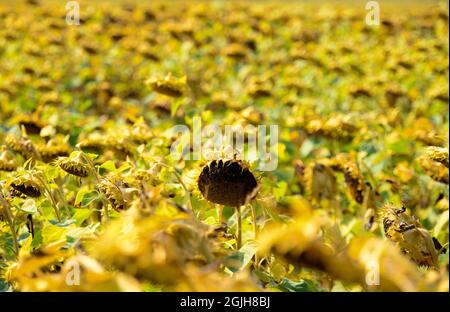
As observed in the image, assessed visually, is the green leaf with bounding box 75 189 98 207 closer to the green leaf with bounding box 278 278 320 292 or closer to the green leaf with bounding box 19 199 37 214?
the green leaf with bounding box 19 199 37 214

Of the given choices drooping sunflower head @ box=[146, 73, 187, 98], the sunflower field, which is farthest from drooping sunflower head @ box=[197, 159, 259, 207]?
drooping sunflower head @ box=[146, 73, 187, 98]

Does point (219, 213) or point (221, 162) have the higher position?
point (221, 162)

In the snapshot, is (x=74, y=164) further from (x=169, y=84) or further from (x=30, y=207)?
(x=169, y=84)

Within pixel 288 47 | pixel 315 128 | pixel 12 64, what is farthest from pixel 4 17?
pixel 315 128

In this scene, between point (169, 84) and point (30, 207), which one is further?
point (169, 84)

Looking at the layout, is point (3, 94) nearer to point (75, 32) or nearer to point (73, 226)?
point (75, 32)

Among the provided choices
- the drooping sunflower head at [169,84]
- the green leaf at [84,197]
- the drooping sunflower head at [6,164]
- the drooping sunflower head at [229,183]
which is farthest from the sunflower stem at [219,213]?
the drooping sunflower head at [169,84]

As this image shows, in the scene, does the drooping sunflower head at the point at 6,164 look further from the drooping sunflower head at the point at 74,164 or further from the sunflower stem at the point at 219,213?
the sunflower stem at the point at 219,213

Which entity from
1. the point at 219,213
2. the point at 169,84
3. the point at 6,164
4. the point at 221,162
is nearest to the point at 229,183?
the point at 221,162
